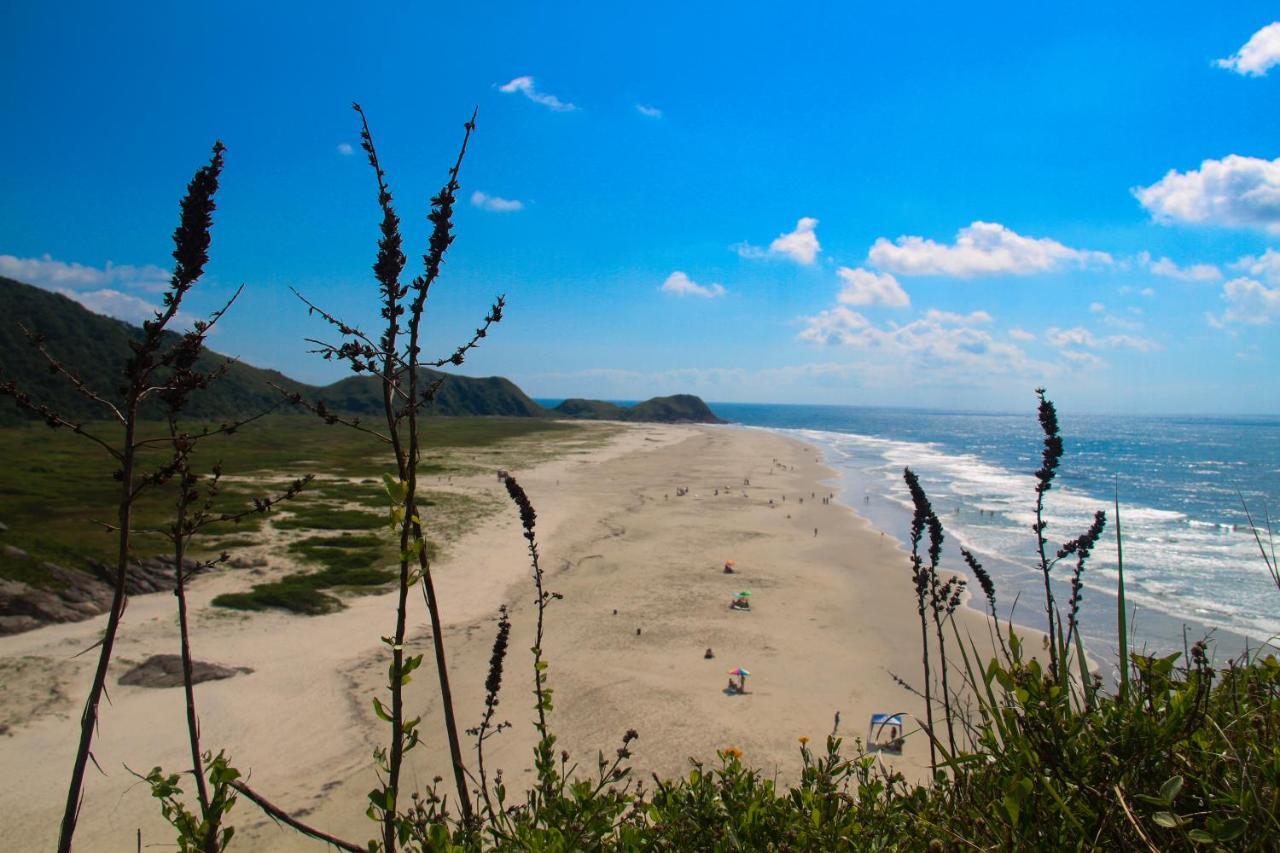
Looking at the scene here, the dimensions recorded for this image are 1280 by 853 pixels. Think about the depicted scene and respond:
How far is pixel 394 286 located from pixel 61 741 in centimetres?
1725

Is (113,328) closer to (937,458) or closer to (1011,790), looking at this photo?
(937,458)

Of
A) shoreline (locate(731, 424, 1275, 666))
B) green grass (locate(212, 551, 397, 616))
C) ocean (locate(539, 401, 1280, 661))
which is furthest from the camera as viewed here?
ocean (locate(539, 401, 1280, 661))

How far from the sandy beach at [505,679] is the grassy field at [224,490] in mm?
4362

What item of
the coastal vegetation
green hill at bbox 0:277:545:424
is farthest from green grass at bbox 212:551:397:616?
green hill at bbox 0:277:545:424

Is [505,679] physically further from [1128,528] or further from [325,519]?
[1128,528]

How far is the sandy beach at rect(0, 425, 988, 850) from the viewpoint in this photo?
12898 millimetres

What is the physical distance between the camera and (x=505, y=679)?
1798cm

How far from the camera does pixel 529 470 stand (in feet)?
208

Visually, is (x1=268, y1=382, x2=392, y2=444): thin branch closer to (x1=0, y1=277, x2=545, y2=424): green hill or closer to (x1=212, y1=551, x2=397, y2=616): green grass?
(x1=212, y1=551, x2=397, y2=616): green grass

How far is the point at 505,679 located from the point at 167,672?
8.35 m

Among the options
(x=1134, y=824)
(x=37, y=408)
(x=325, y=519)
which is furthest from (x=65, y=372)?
(x=325, y=519)

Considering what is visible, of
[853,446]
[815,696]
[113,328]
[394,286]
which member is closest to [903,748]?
[815,696]

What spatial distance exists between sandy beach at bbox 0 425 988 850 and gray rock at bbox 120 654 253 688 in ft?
1.05

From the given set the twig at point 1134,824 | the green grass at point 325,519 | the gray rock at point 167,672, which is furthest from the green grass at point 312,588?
the twig at point 1134,824
